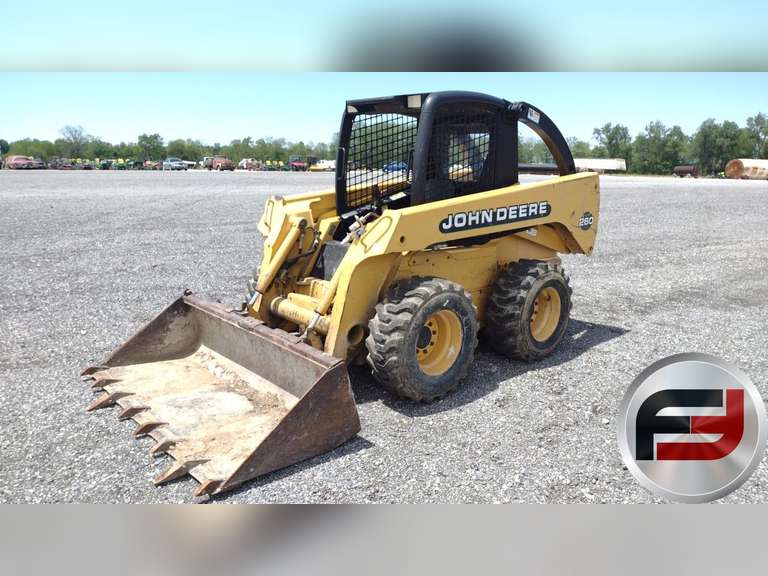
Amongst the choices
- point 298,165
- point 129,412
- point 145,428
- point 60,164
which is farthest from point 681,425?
point 60,164

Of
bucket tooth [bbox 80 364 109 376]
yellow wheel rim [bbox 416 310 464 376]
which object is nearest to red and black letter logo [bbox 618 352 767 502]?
yellow wheel rim [bbox 416 310 464 376]

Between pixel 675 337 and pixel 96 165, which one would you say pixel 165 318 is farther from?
pixel 96 165

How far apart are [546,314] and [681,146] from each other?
Answer: 167 feet

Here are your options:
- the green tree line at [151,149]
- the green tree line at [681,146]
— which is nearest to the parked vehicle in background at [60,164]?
the green tree line at [151,149]

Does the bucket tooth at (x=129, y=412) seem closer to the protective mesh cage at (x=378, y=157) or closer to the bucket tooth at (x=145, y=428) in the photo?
the bucket tooth at (x=145, y=428)

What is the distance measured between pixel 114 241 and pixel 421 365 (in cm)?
814

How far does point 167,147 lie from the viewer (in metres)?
68.6

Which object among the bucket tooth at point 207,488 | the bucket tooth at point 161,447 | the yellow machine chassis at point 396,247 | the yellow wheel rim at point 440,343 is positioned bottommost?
the bucket tooth at point 207,488

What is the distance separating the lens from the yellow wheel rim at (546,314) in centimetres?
542

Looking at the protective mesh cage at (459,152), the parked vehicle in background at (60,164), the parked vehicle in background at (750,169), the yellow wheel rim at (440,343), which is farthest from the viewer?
the parked vehicle in background at (60,164)

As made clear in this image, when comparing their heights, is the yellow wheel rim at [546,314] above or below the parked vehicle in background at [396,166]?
below

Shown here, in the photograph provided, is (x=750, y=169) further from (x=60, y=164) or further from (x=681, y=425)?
(x=60, y=164)

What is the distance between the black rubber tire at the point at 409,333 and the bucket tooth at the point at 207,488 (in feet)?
4.40

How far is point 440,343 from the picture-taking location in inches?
181
